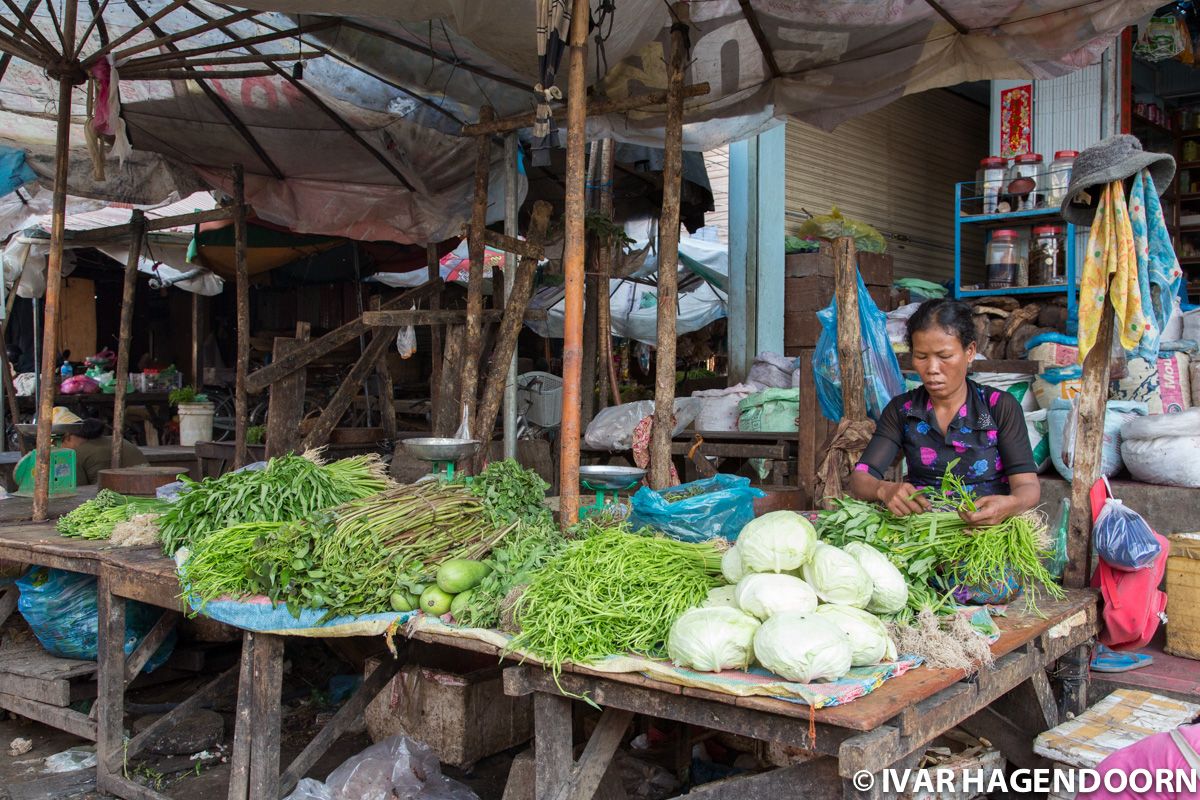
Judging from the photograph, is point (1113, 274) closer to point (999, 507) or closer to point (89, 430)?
point (999, 507)

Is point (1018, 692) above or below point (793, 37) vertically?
below

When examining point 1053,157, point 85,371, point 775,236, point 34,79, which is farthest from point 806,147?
point 85,371

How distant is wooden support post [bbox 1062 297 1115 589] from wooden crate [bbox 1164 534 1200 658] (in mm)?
744

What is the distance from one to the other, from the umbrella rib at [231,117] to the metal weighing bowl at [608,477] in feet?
12.6

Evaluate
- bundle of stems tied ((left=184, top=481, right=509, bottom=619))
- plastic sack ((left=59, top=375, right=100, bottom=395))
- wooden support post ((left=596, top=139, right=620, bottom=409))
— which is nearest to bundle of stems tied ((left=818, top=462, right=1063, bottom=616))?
bundle of stems tied ((left=184, top=481, right=509, bottom=619))

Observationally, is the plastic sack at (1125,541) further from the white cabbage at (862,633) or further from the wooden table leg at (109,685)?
the wooden table leg at (109,685)

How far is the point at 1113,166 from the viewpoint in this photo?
3693 millimetres

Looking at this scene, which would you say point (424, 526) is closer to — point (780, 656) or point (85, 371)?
point (780, 656)

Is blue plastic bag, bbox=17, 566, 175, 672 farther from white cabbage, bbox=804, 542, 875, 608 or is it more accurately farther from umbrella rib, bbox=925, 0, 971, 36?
umbrella rib, bbox=925, 0, 971, 36

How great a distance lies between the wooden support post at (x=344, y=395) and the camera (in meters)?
6.11

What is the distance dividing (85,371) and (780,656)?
13249 mm

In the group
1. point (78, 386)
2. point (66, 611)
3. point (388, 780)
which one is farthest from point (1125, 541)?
point (78, 386)

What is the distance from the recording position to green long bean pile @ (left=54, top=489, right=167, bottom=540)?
186 inches

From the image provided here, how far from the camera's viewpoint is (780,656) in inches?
91.7
